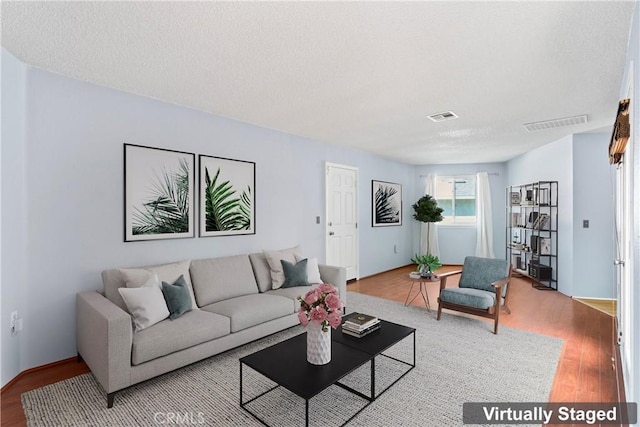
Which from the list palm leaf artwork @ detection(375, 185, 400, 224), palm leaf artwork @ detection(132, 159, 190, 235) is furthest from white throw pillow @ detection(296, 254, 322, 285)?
palm leaf artwork @ detection(375, 185, 400, 224)

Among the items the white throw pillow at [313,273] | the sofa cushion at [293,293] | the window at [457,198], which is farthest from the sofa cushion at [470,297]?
the window at [457,198]

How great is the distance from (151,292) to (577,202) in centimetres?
587

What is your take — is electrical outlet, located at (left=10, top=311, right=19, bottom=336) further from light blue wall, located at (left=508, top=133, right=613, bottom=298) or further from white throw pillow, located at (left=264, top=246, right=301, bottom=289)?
light blue wall, located at (left=508, top=133, right=613, bottom=298)

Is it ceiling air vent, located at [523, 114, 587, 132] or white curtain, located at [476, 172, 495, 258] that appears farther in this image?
white curtain, located at [476, 172, 495, 258]

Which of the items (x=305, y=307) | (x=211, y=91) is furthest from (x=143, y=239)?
(x=305, y=307)

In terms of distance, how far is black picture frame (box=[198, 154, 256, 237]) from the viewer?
3.73 meters

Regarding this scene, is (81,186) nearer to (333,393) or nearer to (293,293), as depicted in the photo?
(293,293)

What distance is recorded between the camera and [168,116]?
3.45 metres

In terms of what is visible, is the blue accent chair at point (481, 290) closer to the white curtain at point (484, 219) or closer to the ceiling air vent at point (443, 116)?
the ceiling air vent at point (443, 116)

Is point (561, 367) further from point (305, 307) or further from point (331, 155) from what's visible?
point (331, 155)

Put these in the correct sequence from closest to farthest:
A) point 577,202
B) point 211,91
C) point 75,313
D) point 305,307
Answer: point 305,307, point 75,313, point 211,91, point 577,202

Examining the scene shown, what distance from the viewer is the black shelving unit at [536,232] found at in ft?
18.0

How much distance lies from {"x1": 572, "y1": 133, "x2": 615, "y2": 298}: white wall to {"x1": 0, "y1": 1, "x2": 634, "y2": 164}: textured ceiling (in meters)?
1.25

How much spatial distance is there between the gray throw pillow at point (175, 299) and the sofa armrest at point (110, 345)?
43cm
